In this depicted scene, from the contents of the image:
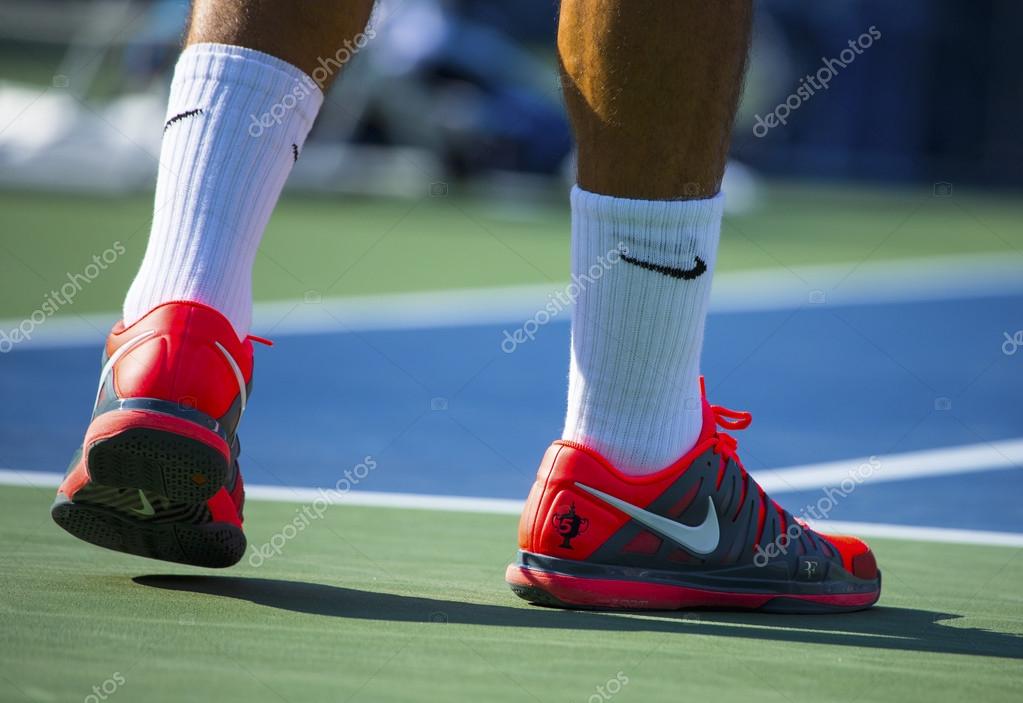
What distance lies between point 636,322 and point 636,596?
386mm

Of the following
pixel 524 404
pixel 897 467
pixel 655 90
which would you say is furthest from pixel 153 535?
pixel 524 404

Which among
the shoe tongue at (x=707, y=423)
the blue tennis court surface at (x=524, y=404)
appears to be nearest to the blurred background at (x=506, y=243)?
the blue tennis court surface at (x=524, y=404)

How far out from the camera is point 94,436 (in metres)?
2.03

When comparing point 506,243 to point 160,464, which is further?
point 506,243

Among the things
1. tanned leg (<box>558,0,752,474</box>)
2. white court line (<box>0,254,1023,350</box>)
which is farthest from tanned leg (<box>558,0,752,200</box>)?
white court line (<box>0,254,1023,350</box>)

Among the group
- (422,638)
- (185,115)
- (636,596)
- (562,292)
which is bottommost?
(422,638)

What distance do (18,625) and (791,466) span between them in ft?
7.79

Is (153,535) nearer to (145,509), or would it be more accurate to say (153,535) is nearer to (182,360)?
(145,509)

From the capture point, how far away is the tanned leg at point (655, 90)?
221 cm

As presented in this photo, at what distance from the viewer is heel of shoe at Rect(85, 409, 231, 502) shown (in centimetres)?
201

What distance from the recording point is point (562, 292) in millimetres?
8086

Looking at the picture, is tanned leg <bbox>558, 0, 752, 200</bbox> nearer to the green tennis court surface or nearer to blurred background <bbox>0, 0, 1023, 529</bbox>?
blurred background <bbox>0, 0, 1023, 529</bbox>

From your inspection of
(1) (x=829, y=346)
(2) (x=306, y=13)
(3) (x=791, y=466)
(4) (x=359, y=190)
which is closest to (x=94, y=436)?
(2) (x=306, y=13)

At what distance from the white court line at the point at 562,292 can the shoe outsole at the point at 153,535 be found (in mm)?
3396
